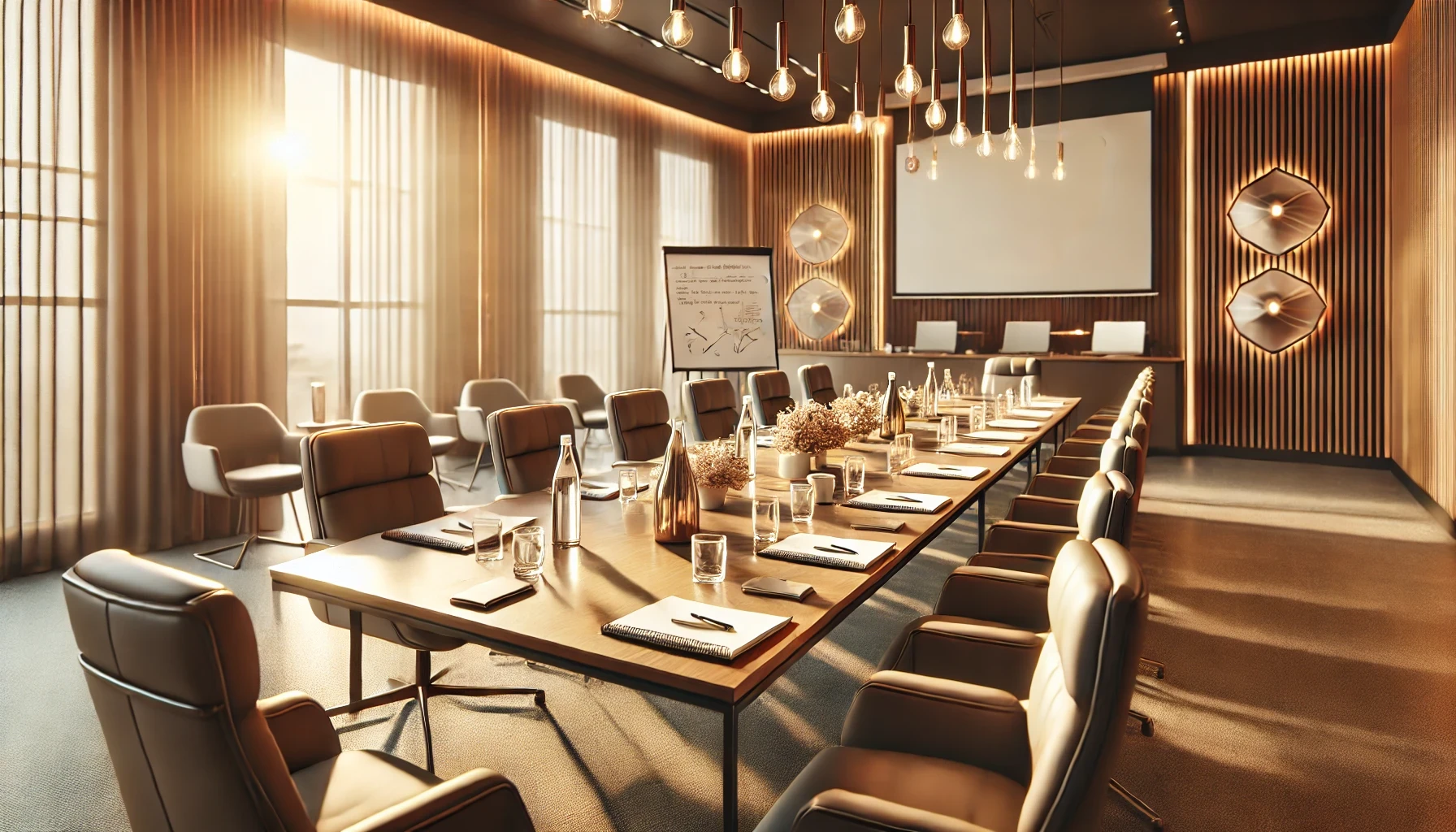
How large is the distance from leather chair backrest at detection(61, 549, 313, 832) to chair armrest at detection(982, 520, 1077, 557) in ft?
7.24

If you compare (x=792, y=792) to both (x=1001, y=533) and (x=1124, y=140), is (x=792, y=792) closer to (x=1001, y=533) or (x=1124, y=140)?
(x=1001, y=533)

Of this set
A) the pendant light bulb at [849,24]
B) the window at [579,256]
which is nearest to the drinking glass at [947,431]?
the pendant light bulb at [849,24]

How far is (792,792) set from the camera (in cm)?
147

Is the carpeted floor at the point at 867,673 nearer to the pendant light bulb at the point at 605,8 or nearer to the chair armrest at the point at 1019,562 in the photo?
the chair armrest at the point at 1019,562

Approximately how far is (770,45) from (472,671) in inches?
272

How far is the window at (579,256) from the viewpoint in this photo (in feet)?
26.5

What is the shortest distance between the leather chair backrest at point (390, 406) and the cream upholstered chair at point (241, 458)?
0.57m

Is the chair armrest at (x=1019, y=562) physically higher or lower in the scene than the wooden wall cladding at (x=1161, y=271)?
lower

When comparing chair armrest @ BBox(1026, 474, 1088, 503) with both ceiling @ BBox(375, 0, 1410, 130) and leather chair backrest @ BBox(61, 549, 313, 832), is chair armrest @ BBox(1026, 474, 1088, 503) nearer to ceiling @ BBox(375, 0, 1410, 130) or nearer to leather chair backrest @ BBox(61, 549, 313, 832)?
leather chair backrest @ BBox(61, 549, 313, 832)

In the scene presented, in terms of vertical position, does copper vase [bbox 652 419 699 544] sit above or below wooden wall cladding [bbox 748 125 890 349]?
below

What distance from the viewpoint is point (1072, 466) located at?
4191 mm

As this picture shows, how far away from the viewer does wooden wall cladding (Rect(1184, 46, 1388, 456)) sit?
7.88 meters

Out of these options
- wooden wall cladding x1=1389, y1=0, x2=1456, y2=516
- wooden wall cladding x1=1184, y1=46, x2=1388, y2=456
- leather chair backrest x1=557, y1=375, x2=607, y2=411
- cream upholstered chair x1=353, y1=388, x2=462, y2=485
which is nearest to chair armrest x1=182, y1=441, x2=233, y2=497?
cream upholstered chair x1=353, y1=388, x2=462, y2=485

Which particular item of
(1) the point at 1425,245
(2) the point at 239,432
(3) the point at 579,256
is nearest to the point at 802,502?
(2) the point at 239,432
